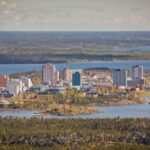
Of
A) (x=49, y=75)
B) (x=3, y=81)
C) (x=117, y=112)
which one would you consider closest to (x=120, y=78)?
(x=49, y=75)

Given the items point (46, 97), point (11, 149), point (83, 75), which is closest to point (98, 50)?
point (83, 75)

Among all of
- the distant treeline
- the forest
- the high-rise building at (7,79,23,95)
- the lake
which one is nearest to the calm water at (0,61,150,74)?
the distant treeline

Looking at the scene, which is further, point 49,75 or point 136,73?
point 136,73

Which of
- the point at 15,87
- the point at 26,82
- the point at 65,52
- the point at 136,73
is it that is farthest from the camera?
the point at 65,52

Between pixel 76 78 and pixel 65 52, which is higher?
pixel 65 52

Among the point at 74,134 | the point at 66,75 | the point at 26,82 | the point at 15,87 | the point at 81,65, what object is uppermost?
the point at 81,65

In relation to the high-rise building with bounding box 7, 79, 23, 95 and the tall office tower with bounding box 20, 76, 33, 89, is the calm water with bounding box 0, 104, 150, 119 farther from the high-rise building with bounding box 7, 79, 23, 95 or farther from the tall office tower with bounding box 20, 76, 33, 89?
the tall office tower with bounding box 20, 76, 33, 89

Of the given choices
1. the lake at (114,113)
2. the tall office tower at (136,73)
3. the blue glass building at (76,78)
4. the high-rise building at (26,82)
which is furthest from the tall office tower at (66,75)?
the lake at (114,113)

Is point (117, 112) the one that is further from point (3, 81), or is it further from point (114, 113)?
point (3, 81)

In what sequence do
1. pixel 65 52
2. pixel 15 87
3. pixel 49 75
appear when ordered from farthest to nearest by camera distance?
pixel 65 52 → pixel 49 75 → pixel 15 87
